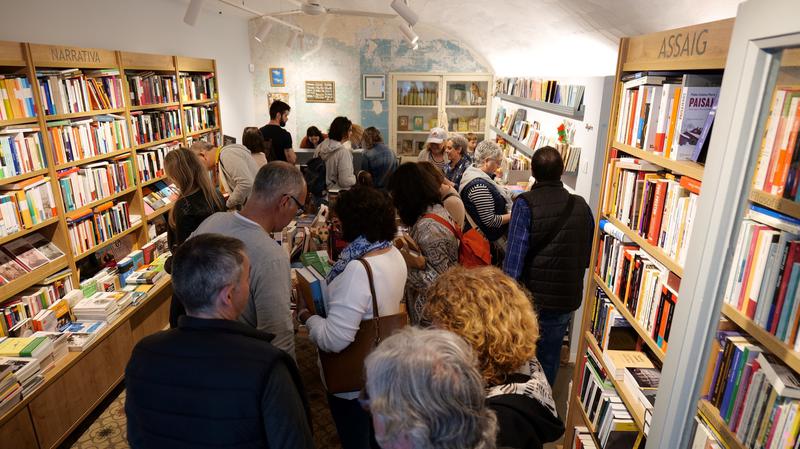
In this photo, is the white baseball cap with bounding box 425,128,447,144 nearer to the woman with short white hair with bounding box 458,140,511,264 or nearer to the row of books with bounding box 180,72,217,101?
the woman with short white hair with bounding box 458,140,511,264

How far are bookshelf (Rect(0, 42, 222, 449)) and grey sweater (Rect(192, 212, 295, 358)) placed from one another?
1.84 metres

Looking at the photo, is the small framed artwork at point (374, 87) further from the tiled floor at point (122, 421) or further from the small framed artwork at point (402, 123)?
the tiled floor at point (122, 421)

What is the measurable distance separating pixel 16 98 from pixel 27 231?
939 mm

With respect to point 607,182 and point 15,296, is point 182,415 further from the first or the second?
point 15,296

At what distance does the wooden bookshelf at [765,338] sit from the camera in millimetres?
1070

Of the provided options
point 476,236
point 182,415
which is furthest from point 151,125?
point 182,415

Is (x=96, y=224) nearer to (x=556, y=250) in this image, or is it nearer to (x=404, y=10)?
(x=404, y=10)

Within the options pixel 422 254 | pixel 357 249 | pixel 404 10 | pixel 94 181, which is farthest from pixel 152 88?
pixel 357 249

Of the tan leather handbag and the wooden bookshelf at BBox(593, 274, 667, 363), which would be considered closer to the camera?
the wooden bookshelf at BBox(593, 274, 667, 363)

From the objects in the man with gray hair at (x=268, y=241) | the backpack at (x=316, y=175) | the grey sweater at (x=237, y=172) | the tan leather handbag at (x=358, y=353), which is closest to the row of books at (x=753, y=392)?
the tan leather handbag at (x=358, y=353)

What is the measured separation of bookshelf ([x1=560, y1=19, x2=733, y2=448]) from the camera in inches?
56.6

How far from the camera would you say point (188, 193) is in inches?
124

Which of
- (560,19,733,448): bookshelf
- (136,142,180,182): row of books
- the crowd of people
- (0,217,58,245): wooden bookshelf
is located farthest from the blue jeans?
(136,142,180,182): row of books

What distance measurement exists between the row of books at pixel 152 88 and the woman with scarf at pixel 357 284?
12.0 feet
